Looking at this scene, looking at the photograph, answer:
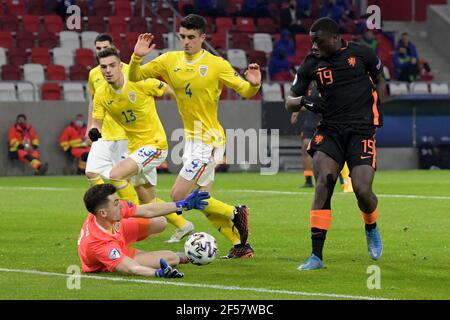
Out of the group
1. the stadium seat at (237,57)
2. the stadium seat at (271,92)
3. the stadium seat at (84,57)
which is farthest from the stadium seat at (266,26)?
the stadium seat at (84,57)

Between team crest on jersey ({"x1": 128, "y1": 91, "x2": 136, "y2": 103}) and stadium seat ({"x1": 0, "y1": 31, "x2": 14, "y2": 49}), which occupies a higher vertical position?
stadium seat ({"x1": 0, "y1": 31, "x2": 14, "y2": 49})

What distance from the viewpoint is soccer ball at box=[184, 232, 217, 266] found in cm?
1105

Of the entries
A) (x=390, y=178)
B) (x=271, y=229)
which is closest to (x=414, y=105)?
(x=390, y=178)

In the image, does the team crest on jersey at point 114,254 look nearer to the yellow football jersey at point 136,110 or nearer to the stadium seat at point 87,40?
the yellow football jersey at point 136,110

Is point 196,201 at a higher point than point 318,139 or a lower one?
lower

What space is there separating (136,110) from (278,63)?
1949 cm

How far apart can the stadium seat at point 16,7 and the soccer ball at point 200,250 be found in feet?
75.0

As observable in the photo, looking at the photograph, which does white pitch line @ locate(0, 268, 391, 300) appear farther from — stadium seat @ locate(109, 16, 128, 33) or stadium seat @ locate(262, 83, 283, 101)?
stadium seat @ locate(109, 16, 128, 33)

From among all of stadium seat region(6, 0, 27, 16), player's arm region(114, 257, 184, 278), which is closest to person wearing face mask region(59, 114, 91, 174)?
stadium seat region(6, 0, 27, 16)

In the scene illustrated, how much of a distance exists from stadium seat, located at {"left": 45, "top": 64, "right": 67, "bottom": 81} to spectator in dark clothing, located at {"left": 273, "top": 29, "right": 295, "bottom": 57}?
6.09m

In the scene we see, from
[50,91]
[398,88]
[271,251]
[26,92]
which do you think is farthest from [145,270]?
[398,88]

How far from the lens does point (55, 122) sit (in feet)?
101

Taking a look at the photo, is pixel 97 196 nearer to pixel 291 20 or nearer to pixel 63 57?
pixel 63 57
